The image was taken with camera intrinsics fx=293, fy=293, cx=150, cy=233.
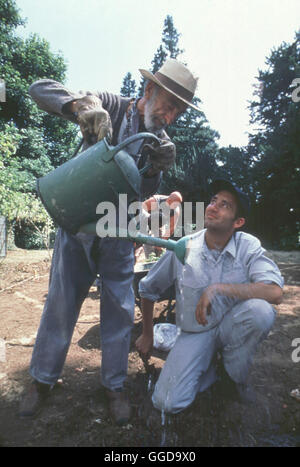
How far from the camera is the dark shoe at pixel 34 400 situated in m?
1.70

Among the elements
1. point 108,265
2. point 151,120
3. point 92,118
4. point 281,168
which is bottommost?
point 108,265

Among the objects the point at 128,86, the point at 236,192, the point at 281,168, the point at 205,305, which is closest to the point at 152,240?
the point at 205,305

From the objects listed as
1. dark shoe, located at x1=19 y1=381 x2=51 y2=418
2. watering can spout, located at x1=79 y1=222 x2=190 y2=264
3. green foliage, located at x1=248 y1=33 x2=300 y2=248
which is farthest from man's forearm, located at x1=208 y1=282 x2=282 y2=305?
green foliage, located at x1=248 y1=33 x2=300 y2=248

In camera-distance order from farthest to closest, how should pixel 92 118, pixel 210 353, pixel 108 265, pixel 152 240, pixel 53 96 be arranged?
pixel 210 353, pixel 108 265, pixel 53 96, pixel 92 118, pixel 152 240

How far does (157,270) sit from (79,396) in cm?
97

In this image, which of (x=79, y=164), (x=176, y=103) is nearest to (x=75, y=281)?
(x=79, y=164)

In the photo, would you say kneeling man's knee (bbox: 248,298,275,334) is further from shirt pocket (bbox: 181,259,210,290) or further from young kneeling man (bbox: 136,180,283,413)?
shirt pocket (bbox: 181,259,210,290)

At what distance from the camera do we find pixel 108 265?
Result: 1839mm

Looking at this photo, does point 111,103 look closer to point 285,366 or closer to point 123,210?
point 123,210

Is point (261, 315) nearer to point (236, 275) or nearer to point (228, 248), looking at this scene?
point (236, 275)

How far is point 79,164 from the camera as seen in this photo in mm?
1379

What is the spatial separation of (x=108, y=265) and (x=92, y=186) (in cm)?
63

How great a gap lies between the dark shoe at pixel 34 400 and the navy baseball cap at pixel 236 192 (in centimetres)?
174

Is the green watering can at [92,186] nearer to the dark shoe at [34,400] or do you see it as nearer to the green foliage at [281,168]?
the dark shoe at [34,400]
